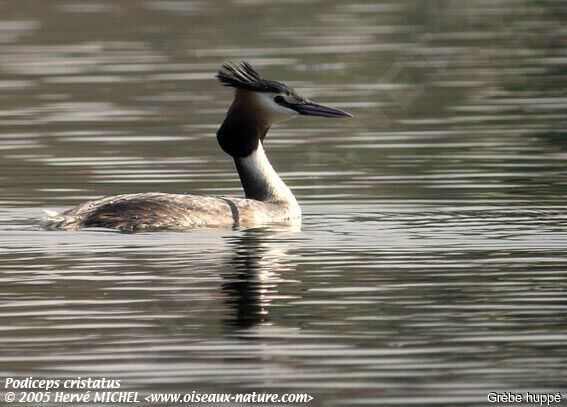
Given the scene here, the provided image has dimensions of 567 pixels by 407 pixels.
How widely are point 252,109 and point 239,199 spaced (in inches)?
42.6

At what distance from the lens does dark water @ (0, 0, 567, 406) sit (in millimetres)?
10938

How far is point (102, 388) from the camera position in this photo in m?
10.3

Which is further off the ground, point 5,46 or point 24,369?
point 24,369

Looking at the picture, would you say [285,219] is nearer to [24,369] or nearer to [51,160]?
[51,160]

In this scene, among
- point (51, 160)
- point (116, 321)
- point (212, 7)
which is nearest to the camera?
point (116, 321)

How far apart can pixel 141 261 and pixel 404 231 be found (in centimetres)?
246

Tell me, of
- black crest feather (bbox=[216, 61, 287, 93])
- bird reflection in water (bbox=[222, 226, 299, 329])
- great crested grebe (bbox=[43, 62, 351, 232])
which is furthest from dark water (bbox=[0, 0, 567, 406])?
black crest feather (bbox=[216, 61, 287, 93])

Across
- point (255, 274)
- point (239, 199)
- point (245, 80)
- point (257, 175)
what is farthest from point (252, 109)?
point (255, 274)

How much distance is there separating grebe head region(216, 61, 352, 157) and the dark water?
2.89ft

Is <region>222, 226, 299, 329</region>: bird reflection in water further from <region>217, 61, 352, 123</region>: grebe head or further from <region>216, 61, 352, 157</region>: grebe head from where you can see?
<region>217, 61, 352, 123</region>: grebe head

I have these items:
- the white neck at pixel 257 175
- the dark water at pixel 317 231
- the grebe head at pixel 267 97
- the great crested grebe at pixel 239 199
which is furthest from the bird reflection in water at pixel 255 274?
the grebe head at pixel 267 97

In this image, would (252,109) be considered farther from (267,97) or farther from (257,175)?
(257,175)

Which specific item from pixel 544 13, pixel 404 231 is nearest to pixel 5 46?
pixel 544 13

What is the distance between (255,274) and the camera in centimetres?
1384
